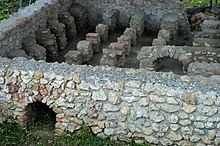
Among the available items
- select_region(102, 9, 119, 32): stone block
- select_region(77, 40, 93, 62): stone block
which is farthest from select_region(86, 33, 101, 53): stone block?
select_region(102, 9, 119, 32): stone block

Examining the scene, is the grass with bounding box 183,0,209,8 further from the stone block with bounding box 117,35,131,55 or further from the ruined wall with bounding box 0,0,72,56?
the stone block with bounding box 117,35,131,55

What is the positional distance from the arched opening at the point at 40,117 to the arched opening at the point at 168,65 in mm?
3106

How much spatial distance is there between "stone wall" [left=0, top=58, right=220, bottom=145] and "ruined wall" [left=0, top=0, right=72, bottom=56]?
1612 mm

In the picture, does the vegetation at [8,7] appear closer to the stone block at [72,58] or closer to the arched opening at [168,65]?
the stone block at [72,58]

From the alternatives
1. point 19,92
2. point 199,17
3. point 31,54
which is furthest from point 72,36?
point 19,92

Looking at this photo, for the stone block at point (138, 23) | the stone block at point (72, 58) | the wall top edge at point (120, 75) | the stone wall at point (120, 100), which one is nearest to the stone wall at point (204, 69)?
the wall top edge at point (120, 75)

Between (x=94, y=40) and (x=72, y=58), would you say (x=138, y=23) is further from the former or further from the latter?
(x=72, y=58)

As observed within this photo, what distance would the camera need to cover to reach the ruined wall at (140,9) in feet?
45.1

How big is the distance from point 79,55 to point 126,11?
11.3ft

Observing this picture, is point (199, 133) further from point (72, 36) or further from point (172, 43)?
point (72, 36)

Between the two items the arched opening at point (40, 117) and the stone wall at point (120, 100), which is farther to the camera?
the arched opening at point (40, 117)

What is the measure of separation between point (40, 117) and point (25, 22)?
2.90m

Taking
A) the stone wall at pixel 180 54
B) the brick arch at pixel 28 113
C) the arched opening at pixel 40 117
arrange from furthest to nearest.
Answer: the stone wall at pixel 180 54 < the arched opening at pixel 40 117 < the brick arch at pixel 28 113

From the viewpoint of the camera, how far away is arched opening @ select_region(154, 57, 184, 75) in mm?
11086
